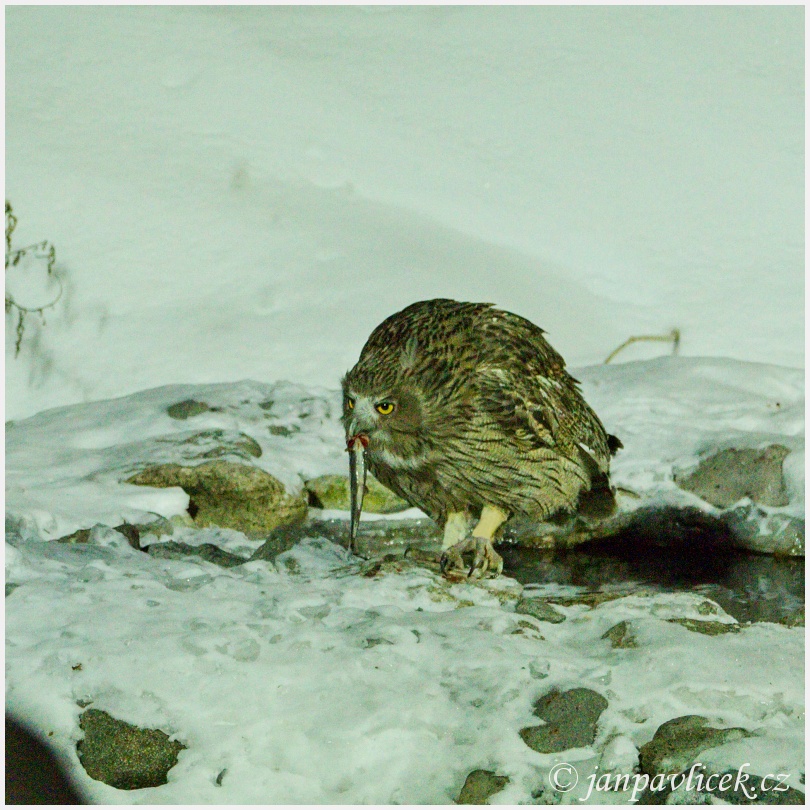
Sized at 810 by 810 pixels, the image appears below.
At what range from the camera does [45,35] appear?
9312 mm

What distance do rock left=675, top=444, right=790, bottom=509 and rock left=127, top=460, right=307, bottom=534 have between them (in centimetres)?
205

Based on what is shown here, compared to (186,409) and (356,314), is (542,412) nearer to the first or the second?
(186,409)

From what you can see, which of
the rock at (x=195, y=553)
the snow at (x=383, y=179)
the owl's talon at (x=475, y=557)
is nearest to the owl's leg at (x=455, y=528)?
the owl's talon at (x=475, y=557)

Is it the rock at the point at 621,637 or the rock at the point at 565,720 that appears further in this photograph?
the rock at the point at 621,637

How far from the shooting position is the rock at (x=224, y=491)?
5172mm

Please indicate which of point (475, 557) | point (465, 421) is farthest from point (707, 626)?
point (465, 421)

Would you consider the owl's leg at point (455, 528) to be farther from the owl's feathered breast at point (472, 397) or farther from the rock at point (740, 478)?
the rock at point (740, 478)

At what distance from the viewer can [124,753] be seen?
2889mm

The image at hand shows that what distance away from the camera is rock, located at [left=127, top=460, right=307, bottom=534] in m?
5.17

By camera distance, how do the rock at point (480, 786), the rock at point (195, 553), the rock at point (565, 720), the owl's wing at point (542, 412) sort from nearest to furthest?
the rock at point (480, 786) → the rock at point (565, 720) → the owl's wing at point (542, 412) → the rock at point (195, 553)

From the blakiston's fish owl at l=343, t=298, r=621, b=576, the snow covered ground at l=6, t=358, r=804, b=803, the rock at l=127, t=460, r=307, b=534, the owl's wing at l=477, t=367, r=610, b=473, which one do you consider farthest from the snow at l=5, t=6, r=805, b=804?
the owl's wing at l=477, t=367, r=610, b=473

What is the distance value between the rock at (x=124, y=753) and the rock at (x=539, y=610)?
133 centimetres

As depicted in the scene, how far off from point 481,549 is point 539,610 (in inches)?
24.0

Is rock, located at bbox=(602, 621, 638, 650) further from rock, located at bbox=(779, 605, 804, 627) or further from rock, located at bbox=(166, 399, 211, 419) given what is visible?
rock, located at bbox=(166, 399, 211, 419)
